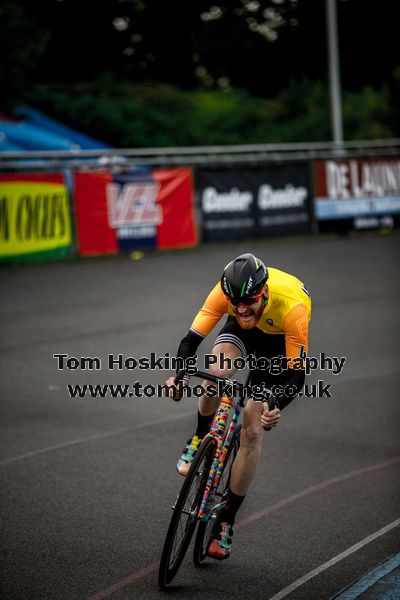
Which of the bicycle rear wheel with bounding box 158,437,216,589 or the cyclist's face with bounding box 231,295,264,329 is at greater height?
the cyclist's face with bounding box 231,295,264,329

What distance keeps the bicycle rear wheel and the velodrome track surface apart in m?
0.16

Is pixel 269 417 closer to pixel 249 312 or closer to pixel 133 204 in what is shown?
pixel 249 312

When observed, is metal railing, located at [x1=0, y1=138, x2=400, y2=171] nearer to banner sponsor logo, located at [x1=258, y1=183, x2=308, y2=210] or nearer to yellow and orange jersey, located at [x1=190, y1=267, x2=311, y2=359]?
banner sponsor logo, located at [x1=258, y1=183, x2=308, y2=210]

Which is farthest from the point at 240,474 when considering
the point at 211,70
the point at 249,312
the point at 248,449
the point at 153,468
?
A: the point at 211,70

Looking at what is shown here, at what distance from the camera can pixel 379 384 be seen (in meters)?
9.62

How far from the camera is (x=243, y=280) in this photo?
5000 millimetres

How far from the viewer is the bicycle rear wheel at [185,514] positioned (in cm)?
480

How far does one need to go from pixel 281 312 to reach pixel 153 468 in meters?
2.22

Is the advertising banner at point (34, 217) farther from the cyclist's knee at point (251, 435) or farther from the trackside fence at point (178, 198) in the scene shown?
the cyclist's knee at point (251, 435)

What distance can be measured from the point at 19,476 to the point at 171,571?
2.29m

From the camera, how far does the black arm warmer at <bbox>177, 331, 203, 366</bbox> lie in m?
5.44

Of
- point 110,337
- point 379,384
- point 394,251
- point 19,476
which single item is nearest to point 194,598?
point 19,476

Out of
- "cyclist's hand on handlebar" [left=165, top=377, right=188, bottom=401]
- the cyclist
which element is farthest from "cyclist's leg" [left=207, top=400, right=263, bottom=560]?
"cyclist's hand on handlebar" [left=165, top=377, right=188, bottom=401]

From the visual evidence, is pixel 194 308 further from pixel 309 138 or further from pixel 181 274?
pixel 309 138
